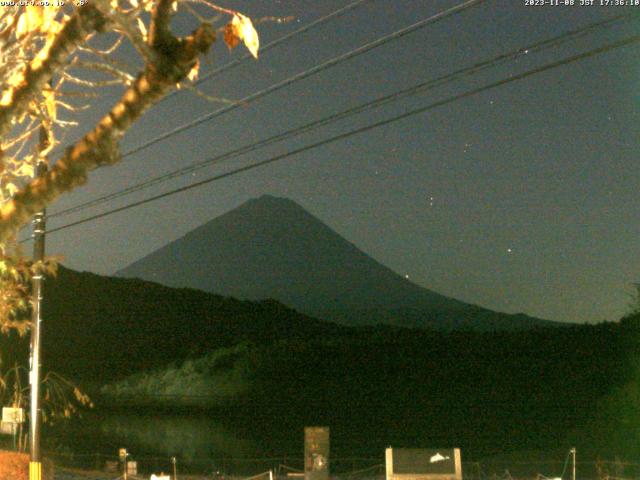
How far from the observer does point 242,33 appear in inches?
256

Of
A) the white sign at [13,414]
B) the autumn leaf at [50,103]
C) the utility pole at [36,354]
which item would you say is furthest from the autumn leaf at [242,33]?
the white sign at [13,414]

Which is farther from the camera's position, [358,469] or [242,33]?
[358,469]

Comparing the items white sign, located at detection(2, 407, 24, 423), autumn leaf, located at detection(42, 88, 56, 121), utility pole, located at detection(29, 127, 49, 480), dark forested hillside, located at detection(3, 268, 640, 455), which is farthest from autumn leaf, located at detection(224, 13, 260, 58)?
dark forested hillside, located at detection(3, 268, 640, 455)

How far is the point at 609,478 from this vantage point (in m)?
27.0

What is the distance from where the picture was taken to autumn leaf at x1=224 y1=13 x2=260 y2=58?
6.42 meters

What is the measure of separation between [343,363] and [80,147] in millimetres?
129497

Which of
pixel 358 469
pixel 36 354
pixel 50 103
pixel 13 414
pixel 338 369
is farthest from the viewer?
pixel 338 369

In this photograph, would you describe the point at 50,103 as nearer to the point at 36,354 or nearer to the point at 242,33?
the point at 242,33

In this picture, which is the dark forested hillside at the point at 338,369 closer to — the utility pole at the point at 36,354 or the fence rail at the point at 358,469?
the fence rail at the point at 358,469

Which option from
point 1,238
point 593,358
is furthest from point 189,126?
point 593,358

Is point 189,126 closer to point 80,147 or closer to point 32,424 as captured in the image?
point 32,424

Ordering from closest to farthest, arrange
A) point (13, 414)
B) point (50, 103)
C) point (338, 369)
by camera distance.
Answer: point (50, 103)
point (13, 414)
point (338, 369)

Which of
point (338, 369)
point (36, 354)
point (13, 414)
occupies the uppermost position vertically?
point (338, 369)

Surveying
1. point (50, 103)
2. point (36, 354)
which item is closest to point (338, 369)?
point (36, 354)
